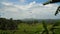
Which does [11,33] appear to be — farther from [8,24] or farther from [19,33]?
[8,24]

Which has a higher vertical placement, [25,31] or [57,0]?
[57,0]

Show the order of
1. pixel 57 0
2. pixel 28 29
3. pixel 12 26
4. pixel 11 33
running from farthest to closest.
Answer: pixel 12 26
pixel 11 33
pixel 28 29
pixel 57 0

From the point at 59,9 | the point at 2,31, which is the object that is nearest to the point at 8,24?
the point at 2,31

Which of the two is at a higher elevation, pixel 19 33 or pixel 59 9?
pixel 59 9

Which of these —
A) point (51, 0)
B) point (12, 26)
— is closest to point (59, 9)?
point (51, 0)

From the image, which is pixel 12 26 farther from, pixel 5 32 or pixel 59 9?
pixel 59 9

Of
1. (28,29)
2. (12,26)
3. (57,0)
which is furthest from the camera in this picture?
(12,26)

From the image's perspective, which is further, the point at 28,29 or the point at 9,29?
the point at 9,29

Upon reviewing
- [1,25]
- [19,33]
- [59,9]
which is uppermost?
[59,9]

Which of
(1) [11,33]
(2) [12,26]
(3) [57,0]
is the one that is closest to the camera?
(3) [57,0]
